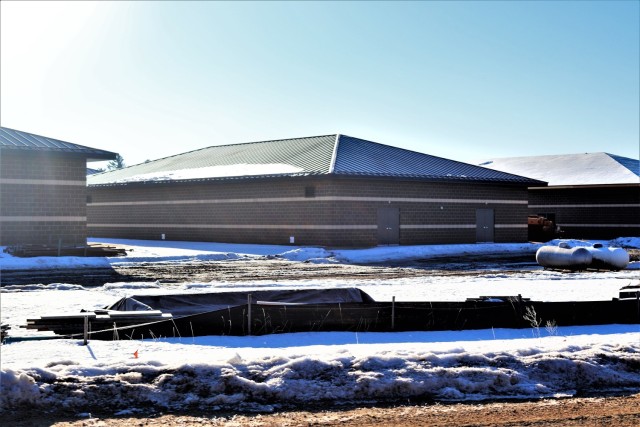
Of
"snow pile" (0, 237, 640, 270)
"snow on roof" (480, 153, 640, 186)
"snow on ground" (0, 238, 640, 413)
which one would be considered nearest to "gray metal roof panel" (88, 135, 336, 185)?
"snow pile" (0, 237, 640, 270)

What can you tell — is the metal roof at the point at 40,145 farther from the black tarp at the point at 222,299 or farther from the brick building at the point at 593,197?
the brick building at the point at 593,197

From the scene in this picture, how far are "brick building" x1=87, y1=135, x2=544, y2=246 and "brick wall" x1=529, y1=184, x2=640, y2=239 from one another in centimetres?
931

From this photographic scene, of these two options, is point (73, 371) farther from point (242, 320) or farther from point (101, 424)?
point (242, 320)

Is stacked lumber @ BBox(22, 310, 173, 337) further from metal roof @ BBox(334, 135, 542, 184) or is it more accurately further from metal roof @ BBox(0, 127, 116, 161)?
metal roof @ BBox(334, 135, 542, 184)

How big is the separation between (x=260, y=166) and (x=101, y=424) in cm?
3462

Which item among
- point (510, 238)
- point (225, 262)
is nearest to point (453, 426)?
point (225, 262)

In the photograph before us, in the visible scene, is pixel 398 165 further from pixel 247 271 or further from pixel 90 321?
pixel 90 321

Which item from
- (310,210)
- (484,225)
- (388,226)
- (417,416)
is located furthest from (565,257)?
(417,416)

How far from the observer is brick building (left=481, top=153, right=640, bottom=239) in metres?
49.3

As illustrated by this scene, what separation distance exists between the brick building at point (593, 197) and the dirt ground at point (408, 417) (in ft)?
142

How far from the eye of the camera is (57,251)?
2902 cm

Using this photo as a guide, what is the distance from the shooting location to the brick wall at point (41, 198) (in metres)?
30.0

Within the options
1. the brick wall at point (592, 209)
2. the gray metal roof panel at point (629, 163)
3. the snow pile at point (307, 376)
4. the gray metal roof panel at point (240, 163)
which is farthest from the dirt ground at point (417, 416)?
the gray metal roof panel at point (629, 163)

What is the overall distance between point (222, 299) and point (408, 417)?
295 inches
